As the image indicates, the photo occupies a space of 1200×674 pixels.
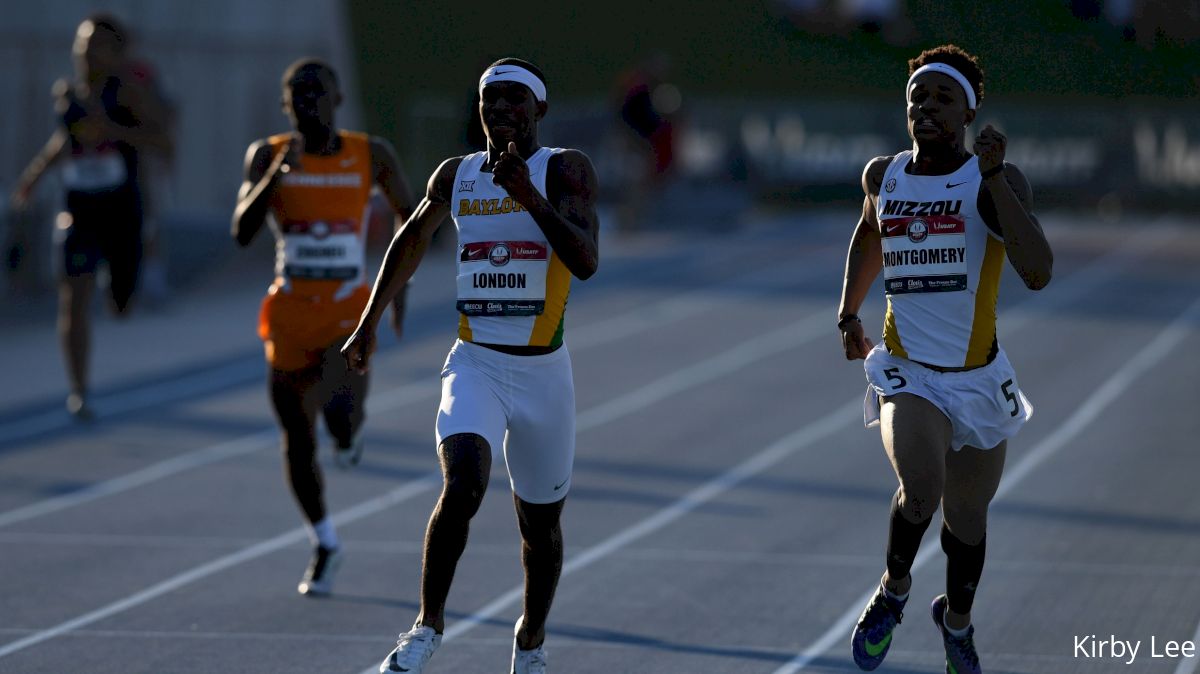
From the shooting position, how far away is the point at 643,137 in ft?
84.0

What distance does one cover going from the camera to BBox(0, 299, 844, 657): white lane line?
8.12 m

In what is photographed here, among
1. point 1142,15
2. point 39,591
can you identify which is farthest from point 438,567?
point 1142,15

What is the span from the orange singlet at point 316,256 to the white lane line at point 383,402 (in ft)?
8.65

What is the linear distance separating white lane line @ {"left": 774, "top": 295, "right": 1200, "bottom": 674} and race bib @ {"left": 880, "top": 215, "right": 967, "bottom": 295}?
1658 millimetres

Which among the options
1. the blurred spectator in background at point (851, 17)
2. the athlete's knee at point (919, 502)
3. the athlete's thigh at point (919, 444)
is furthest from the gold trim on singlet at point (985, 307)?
the blurred spectator in background at point (851, 17)

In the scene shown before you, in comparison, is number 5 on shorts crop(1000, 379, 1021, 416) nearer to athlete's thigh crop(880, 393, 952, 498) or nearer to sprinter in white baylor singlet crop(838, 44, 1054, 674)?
sprinter in white baylor singlet crop(838, 44, 1054, 674)

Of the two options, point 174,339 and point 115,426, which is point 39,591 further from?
point 174,339

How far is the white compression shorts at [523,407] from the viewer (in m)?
6.34

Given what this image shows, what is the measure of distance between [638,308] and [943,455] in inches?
525

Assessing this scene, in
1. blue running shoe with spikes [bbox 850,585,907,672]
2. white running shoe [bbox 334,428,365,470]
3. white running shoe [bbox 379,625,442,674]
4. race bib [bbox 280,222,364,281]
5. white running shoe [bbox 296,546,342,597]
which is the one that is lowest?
white running shoe [bbox 296,546,342,597]

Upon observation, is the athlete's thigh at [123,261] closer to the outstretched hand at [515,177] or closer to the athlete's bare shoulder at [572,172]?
the athlete's bare shoulder at [572,172]

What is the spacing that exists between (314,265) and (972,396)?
3.28 meters

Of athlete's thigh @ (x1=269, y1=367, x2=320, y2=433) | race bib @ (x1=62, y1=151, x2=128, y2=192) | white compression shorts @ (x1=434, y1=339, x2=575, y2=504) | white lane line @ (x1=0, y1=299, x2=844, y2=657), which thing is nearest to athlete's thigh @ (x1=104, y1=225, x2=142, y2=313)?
race bib @ (x1=62, y1=151, x2=128, y2=192)

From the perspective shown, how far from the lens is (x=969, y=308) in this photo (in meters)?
6.36
